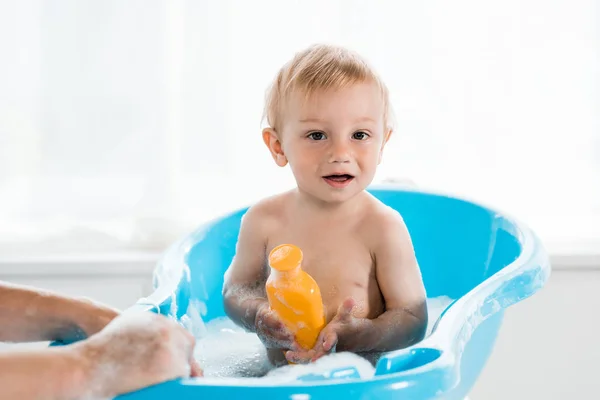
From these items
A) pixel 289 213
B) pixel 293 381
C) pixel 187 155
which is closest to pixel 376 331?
pixel 289 213

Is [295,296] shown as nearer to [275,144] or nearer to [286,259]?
[286,259]

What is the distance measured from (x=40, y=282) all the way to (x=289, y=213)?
81cm

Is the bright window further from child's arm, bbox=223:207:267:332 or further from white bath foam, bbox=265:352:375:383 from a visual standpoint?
white bath foam, bbox=265:352:375:383

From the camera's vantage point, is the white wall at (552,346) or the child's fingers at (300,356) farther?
the white wall at (552,346)

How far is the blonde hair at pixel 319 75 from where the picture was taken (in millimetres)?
1092

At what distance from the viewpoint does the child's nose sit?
1080mm

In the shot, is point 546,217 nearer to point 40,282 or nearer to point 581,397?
point 581,397

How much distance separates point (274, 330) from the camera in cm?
104

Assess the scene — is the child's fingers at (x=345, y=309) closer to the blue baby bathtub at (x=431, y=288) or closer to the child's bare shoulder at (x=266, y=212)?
the blue baby bathtub at (x=431, y=288)

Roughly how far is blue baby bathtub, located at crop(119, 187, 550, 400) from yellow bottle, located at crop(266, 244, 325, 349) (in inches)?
Answer: 6.2

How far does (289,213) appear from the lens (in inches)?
48.1

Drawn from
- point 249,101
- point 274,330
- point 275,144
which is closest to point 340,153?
point 275,144

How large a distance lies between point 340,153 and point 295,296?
0.65ft

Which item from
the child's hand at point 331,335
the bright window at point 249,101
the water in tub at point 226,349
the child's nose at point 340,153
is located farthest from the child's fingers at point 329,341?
the bright window at point 249,101
